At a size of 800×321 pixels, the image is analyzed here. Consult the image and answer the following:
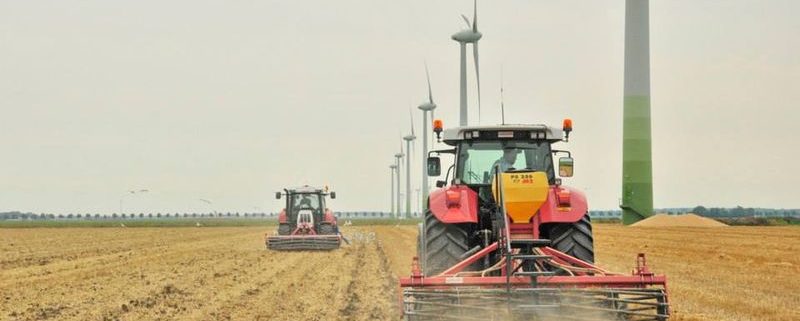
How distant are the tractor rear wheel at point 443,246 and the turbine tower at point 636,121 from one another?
147ft

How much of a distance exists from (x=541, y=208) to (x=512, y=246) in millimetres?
957

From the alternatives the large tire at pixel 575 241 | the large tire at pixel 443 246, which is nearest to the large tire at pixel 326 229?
the large tire at pixel 443 246

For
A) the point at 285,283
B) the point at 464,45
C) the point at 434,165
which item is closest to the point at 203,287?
the point at 285,283

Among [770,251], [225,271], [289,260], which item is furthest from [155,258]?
[770,251]

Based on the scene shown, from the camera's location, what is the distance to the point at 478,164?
48.0 feet

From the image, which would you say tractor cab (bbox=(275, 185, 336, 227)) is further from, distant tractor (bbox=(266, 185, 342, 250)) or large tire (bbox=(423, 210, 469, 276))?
large tire (bbox=(423, 210, 469, 276))

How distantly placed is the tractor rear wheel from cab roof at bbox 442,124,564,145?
1.69 meters

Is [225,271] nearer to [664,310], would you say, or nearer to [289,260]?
[289,260]

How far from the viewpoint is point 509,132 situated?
47.2 feet

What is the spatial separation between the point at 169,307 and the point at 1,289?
19.9 feet

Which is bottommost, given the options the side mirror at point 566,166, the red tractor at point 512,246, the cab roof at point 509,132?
the red tractor at point 512,246

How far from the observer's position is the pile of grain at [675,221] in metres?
60.8

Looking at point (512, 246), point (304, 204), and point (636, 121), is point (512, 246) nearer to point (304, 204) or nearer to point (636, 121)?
point (304, 204)

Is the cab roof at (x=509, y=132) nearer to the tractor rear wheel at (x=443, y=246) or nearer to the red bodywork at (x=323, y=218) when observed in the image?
the tractor rear wheel at (x=443, y=246)
